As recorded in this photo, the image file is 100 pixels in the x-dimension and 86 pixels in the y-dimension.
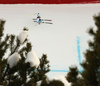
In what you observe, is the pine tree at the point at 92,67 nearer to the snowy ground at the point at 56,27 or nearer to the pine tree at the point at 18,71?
the pine tree at the point at 18,71

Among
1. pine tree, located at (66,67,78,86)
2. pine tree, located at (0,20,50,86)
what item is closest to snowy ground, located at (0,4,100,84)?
pine tree, located at (0,20,50,86)

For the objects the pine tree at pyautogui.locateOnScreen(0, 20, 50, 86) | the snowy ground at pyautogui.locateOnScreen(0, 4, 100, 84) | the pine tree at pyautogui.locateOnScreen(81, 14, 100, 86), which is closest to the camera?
the pine tree at pyautogui.locateOnScreen(81, 14, 100, 86)

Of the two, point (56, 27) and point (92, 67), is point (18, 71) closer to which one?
point (92, 67)

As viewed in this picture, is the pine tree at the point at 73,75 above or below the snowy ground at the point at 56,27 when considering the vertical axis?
below

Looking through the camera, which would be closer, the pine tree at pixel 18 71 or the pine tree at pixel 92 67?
the pine tree at pixel 92 67

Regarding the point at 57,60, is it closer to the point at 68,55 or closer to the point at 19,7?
the point at 68,55

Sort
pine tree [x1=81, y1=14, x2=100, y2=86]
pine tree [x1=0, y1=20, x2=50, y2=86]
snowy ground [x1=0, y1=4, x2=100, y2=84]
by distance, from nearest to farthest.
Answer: pine tree [x1=81, y1=14, x2=100, y2=86] → pine tree [x1=0, y1=20, x2=50, y2=86] → snowy ground [x1=0, y1=4, x2=100, y2=84]

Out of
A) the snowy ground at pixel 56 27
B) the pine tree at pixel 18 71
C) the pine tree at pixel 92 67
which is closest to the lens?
the pine tree at pixel 92 67

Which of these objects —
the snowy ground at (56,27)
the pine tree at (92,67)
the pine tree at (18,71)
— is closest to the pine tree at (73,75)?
the pine tree at (92,67)

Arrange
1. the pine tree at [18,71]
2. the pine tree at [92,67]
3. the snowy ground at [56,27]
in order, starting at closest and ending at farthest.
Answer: the pine tree at [92,67]
the pine tree at [18,71]
the snowy ground at [56,27]

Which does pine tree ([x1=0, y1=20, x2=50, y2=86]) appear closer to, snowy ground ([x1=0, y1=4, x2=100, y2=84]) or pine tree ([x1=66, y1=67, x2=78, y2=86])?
pine tree ([x1=66, y1=67, x2=78, y2=86])
